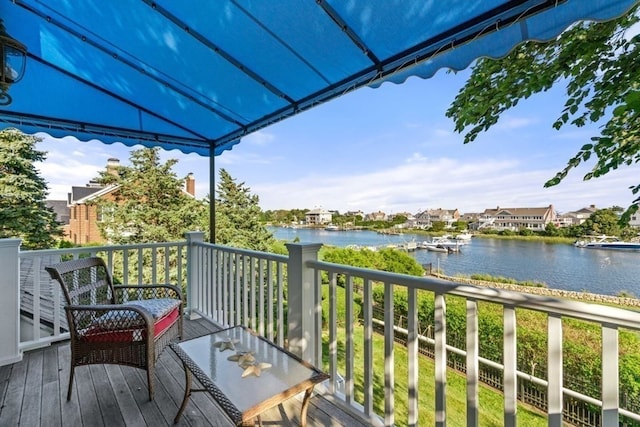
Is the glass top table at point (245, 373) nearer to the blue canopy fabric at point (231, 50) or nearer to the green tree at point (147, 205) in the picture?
the blue canopy fabric at point (231, 50)

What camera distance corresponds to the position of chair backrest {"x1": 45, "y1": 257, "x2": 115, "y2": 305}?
2311mm

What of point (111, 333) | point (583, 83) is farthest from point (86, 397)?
point (583, 83)

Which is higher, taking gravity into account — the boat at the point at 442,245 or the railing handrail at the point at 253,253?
the railing handrail at the point at 253,253

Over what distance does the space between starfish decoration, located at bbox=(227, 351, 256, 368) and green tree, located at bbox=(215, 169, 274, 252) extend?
15543mm

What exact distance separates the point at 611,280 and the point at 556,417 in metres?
4.10

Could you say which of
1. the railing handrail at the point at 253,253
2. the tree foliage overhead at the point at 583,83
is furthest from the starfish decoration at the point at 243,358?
the tree foliage overhead at the point at 583,83

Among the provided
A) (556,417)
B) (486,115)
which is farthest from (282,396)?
(486,115)

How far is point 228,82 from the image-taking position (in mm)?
2732

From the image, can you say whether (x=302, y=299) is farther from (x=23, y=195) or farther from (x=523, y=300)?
(x=23, y=195)

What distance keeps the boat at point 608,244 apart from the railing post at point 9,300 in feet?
20.8

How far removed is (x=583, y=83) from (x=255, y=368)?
14.2 feet

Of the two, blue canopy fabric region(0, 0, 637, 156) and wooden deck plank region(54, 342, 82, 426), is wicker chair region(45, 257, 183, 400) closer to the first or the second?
wooden deck plank region(54, 342, 82, 426)

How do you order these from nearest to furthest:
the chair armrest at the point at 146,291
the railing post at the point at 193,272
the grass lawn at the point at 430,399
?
the chair armrest at the point at 146,291
the railing post at the point at 193,272
the grass lawn at the point at 430,399

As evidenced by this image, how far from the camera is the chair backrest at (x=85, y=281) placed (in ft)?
7.58
